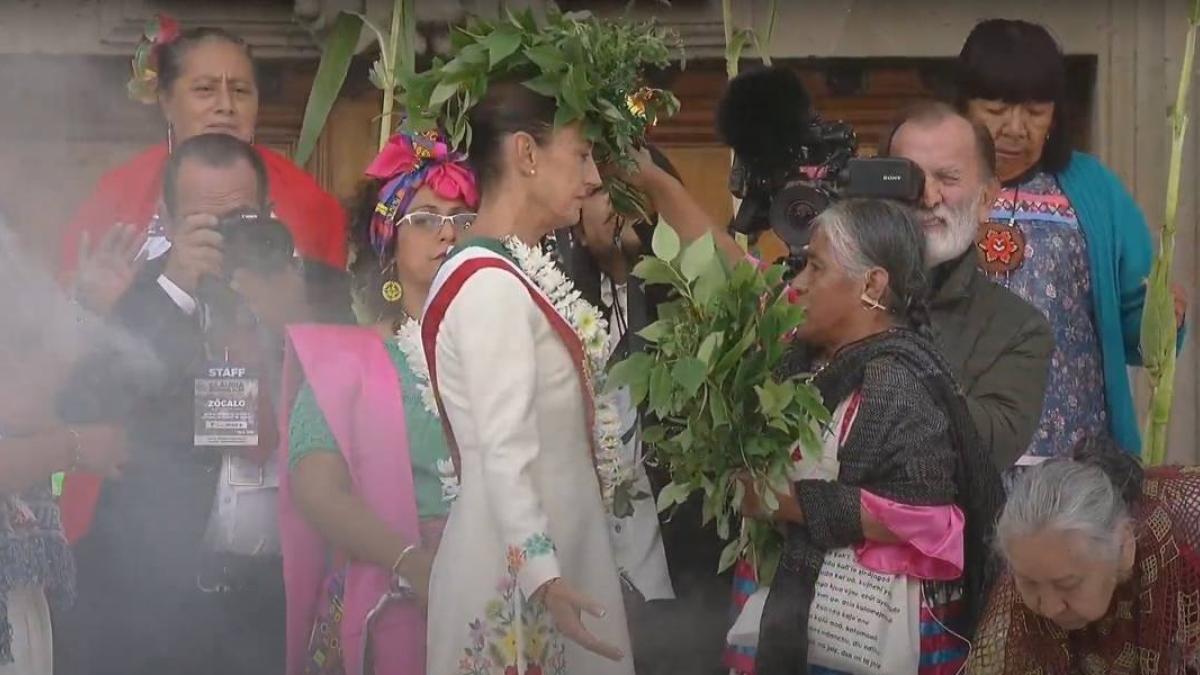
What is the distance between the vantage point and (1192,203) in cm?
486

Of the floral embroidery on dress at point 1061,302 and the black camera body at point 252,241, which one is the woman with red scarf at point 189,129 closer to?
the black camera body at point 252,241

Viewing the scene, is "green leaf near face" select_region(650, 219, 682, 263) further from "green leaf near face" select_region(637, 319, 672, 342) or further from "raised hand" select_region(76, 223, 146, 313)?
"raised hand" select_region(76, 223, 146, 313)

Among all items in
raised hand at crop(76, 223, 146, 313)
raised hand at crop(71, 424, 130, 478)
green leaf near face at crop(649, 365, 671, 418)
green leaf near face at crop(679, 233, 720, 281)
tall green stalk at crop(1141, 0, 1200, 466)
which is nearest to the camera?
green leaf near face at crop(649, 365, 671, 418)

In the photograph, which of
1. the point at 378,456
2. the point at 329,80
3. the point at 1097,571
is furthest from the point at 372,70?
the point at 1097,571

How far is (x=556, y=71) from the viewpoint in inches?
138

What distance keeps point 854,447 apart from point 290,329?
101 centimetres

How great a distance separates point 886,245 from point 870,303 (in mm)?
94

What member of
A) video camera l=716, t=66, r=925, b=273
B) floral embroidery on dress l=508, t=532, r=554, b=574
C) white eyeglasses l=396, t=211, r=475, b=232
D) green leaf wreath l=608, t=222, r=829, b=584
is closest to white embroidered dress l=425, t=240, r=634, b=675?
floral embroidery on dress l=508, t=532, r=554, b=574

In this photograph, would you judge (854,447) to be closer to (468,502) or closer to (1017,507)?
(1017,507)

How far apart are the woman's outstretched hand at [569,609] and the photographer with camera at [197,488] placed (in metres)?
0.72

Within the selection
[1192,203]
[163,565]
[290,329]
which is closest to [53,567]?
[163,565]

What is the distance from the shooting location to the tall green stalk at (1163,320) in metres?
4.08

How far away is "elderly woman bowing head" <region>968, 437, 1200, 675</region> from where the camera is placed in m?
3.30

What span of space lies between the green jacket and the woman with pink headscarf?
823 millimetres
